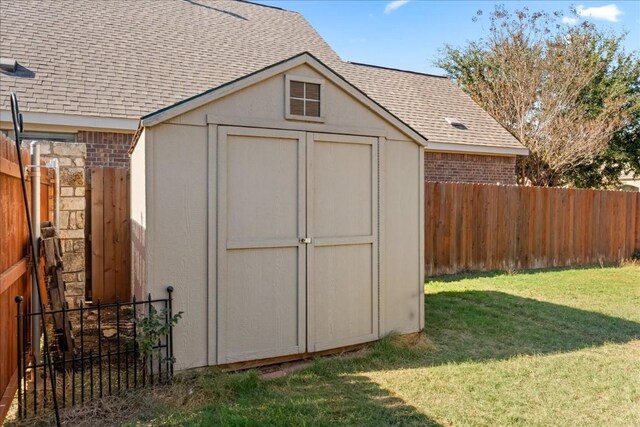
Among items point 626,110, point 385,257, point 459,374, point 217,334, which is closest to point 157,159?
point 217,334

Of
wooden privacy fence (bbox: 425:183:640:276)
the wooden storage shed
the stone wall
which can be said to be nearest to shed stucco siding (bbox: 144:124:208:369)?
the wooden storage shed

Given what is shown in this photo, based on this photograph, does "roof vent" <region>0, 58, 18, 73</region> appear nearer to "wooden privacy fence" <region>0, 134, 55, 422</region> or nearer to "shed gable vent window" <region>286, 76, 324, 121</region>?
"wooden privacy fence" <region>0, 134, 55, 422</region>

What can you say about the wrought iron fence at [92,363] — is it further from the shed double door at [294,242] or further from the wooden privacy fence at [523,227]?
the wooden privacy fence at [523,227]

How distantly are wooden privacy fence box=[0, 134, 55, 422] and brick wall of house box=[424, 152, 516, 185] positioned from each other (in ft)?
28.6

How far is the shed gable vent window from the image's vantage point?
4.71 meters

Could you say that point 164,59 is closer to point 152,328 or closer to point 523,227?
point 152,328

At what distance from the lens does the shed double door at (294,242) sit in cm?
447

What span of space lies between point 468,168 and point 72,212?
355 inches

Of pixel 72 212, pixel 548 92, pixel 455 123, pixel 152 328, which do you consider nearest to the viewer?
pixel 152 328

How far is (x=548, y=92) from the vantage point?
17.2 metres

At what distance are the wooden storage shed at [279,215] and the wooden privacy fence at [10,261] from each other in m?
0.96

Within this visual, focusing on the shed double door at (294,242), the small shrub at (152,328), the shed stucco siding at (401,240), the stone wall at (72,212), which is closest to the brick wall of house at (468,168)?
the shed stucco siding at (401,240)

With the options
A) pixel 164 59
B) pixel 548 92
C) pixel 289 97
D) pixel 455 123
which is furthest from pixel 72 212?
pixel 548 92

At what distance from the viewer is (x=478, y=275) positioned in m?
9.70
